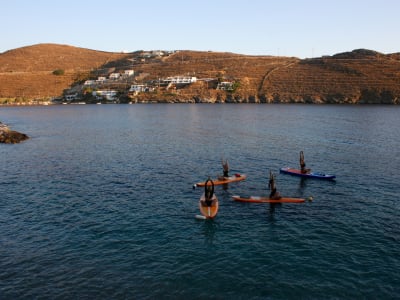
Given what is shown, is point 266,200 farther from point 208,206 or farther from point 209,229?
point 209,229

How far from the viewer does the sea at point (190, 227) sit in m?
26.6

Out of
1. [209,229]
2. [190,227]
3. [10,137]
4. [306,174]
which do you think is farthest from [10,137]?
[306,174]

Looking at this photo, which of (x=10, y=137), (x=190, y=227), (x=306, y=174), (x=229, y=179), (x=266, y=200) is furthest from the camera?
(x=10, y=137)

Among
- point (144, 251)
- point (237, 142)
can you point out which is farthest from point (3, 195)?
point (237, 142)

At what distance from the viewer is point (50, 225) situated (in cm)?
3759

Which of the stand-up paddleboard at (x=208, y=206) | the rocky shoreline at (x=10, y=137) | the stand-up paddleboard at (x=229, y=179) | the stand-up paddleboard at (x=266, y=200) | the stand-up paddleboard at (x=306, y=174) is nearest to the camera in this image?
the stand-up paddleboard at (x=208, y=206)

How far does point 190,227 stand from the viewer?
3728 cm

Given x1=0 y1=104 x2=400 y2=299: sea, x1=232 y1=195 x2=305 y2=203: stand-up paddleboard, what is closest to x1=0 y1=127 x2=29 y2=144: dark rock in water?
x1=0 y1=104 x2=400 y2=299: sea

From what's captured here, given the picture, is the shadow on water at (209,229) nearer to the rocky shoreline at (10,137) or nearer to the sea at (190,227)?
the sea at (190,227)

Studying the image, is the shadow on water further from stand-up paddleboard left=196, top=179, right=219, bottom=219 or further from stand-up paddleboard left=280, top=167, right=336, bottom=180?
stand-up paddleboard left=280, top=167, right=336, bottom=180

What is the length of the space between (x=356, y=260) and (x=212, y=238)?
13.2 metres

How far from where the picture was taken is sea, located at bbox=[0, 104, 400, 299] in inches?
1048

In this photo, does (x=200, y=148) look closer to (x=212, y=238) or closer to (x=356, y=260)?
(x=212, y=238)

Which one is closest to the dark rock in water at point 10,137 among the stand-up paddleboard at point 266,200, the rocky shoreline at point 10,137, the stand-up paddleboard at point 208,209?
the rocky shoreline at point 10,137
